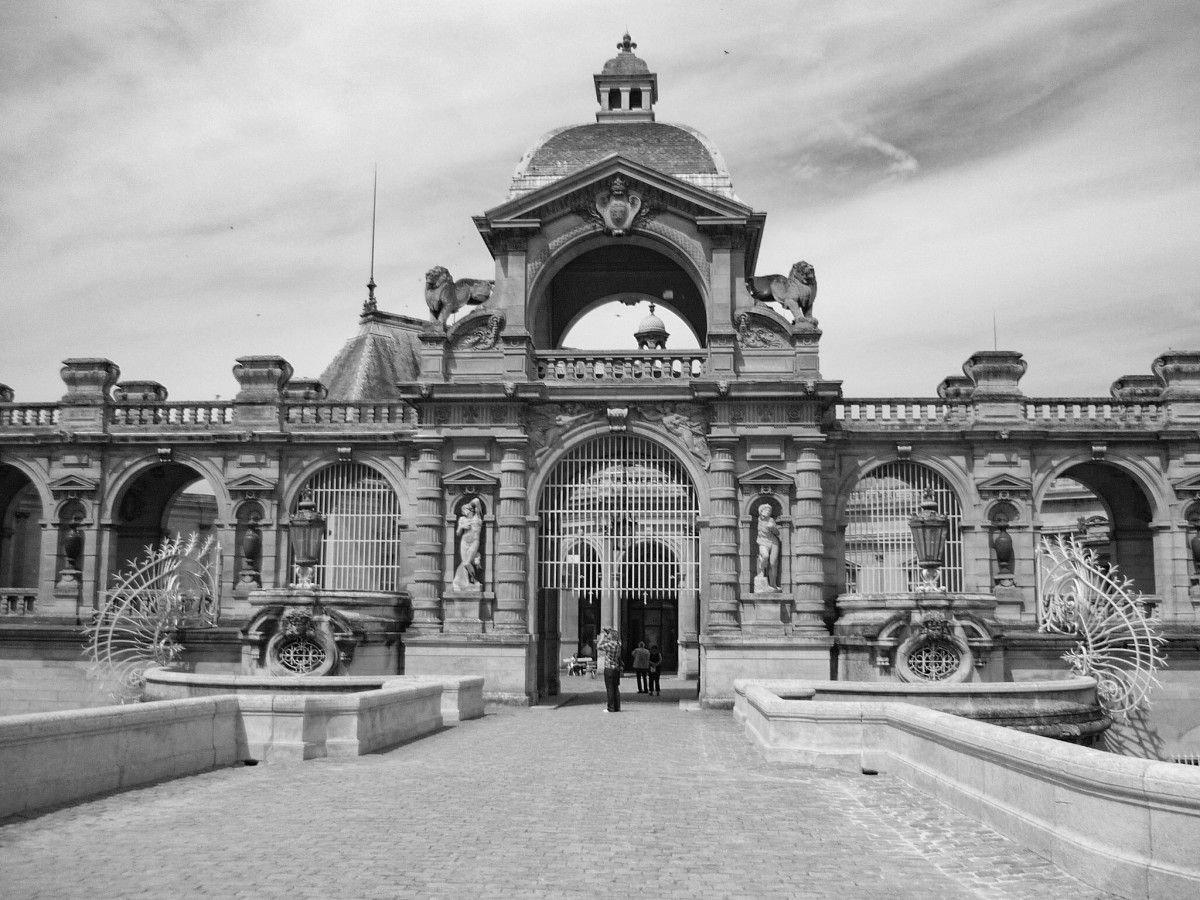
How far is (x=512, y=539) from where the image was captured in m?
27.7

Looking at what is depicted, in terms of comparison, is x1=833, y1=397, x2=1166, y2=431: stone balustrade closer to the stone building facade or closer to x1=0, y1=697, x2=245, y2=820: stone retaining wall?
the stone building facade

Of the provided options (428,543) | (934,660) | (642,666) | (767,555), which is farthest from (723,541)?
(428,543)

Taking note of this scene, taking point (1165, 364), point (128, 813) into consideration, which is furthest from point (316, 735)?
point (1165, 364)

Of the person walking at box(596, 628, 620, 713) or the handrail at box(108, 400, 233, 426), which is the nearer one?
the person walking at box(596, 628, 620, 713)

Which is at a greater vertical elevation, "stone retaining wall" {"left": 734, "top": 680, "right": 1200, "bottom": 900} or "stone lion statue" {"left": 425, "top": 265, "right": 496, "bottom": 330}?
"stone lion statue" {"left": 425, "top": 265, "right": 496, "bottom": 330}

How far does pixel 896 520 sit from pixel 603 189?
35.0 ft

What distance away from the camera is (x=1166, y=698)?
27.8m

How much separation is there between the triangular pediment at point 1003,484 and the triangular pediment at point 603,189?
8482mm

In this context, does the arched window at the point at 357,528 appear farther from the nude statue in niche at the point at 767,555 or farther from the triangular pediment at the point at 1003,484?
the triangular pediment at the point at 1003,484

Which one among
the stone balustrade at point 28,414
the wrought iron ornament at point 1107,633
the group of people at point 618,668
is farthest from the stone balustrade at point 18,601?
the wrought iron ornament at point 1107,633

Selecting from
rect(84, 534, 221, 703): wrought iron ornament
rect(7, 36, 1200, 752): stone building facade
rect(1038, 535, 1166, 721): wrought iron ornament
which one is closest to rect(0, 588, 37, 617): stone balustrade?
rect(7, 36, 1200, 752): stone building facade

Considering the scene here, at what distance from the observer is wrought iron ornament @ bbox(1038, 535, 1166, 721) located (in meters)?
26.5

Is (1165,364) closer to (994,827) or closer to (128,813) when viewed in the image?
(994,827)

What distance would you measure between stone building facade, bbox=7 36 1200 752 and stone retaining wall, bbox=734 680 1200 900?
32.1 feet
